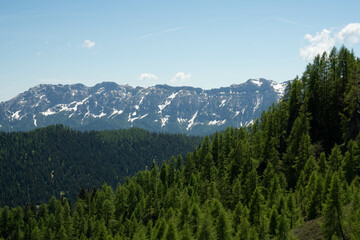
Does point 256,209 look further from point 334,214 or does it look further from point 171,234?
point 334,214

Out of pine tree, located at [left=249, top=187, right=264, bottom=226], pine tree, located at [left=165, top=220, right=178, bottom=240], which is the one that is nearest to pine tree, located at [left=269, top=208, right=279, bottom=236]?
pine tree, located at [left=249, top=187, right=264, bottom=226]

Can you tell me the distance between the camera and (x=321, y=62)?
99.8 metres

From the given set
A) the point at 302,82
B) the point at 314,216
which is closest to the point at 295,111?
the point at 302,82

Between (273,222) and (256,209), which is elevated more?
(273,222)

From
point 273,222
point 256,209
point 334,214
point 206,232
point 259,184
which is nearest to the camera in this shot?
point 334,214

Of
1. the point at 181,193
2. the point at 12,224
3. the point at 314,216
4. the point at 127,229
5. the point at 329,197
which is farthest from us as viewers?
the point at 12,224

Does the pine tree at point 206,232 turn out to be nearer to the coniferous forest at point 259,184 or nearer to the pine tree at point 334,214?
the coniferous forest at point 259,184

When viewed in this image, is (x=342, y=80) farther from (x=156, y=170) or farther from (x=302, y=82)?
(x=156, y=170)

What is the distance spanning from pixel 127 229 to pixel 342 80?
7227cm

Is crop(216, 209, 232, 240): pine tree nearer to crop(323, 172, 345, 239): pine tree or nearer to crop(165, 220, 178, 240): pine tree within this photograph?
crop(165, 220, 178, 240): pine tree

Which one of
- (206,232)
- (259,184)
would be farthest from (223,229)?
(259,184)

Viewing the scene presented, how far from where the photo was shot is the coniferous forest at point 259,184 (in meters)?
58.0

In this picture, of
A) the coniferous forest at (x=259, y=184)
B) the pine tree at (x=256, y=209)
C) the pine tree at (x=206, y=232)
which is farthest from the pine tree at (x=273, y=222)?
the pine tree at (x=206, y=232)

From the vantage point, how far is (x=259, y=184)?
256 ft
